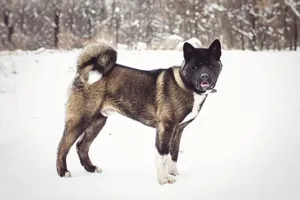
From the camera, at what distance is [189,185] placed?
2.49 metres

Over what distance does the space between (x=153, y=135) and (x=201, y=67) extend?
71 cm

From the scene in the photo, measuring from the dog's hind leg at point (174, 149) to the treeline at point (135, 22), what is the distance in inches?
24.9

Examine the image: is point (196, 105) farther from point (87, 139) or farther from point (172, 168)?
point (87, 139)

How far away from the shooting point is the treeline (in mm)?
2863

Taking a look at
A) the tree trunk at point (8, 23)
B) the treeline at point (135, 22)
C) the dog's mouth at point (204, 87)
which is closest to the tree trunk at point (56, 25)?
the treeline at point (135, 22)

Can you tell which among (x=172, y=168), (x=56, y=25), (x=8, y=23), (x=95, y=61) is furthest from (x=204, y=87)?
(x=8, y=23)

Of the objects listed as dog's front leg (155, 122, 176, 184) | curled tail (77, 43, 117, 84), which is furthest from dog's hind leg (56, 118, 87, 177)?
dog's front leg (155, 122, 176, 184)

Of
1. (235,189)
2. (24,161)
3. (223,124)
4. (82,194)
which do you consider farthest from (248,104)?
(24,161)

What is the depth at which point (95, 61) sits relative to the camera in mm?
2660

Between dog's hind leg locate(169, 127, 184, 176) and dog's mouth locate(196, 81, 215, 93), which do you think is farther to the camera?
dog's hind leg locate(169, 127, 184, 176)

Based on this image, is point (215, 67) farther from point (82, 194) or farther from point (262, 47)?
point (82, 194)

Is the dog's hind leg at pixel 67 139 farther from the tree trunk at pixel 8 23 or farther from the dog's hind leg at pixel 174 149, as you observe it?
the tree trunk at pixel 8 23

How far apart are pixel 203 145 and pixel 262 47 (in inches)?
29.5

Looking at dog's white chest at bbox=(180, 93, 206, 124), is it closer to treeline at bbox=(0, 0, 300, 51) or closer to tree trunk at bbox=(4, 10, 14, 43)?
treeline at bbox=(0, 0, 300, 51)
